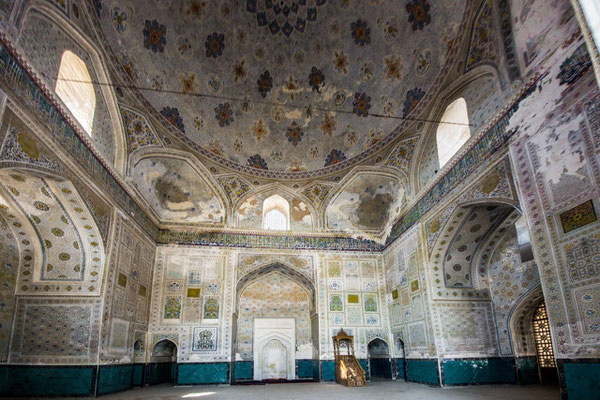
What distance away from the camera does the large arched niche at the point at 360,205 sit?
15.7 m

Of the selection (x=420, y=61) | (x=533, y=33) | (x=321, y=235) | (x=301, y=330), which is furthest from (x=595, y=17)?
(x=301, y=330)

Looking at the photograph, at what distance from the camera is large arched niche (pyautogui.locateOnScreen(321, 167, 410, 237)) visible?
15.7 metres

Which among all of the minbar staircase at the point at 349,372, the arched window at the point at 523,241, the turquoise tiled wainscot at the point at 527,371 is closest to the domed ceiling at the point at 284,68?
the arched window at the point at 523,241

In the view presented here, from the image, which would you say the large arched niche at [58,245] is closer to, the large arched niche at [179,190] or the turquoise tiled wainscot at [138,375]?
the large arched niche at [179,190]

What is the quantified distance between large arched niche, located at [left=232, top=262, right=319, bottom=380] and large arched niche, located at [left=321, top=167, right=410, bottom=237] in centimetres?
268

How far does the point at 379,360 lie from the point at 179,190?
33.3ft

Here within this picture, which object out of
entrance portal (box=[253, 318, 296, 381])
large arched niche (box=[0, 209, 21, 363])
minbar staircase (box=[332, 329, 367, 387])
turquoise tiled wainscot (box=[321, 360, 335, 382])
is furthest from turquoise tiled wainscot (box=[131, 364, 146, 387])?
minbar staircase (box=[332, 329, 367, 387])

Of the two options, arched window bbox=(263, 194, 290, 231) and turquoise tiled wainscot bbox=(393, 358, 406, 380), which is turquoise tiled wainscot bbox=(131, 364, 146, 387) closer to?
arched window bbox=(263, 194, 290, 231)

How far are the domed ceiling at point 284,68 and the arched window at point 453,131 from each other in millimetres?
1231

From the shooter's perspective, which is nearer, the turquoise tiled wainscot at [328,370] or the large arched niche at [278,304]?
the turquoise tiled wainscot at [328,370]

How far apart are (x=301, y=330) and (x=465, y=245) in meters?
8.11

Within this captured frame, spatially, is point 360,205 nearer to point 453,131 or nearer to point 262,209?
point 262,209

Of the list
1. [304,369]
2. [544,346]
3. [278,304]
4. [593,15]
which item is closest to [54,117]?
[593,15]

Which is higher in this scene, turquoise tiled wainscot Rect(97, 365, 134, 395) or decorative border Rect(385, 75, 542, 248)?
decorative border Rect(385, 75, 542, 248)
